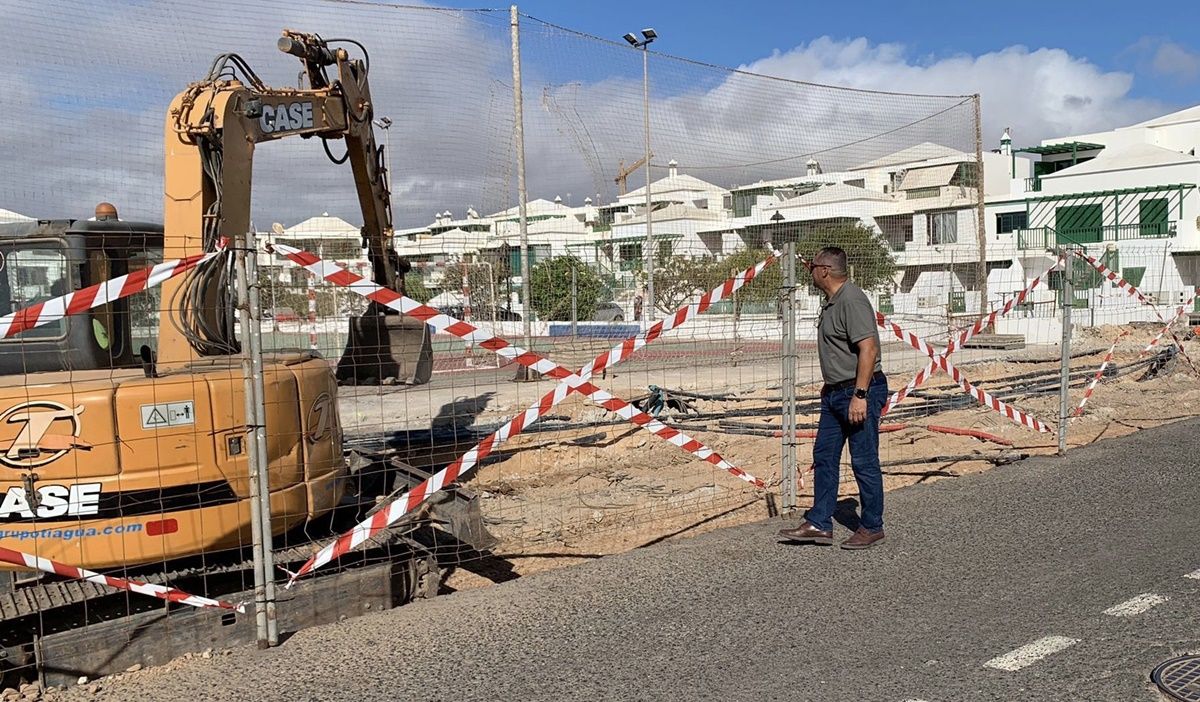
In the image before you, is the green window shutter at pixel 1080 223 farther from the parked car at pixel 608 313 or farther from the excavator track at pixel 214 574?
the excavator track at pixel 214 574

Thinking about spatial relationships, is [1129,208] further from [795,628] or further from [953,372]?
[795,628]

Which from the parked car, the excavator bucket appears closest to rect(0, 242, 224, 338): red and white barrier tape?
the excavator bucket

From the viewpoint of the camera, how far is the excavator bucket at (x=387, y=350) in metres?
8.16

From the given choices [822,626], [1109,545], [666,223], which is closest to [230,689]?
[822,626]

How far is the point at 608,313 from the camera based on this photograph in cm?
2005

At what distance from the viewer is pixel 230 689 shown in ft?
14.5

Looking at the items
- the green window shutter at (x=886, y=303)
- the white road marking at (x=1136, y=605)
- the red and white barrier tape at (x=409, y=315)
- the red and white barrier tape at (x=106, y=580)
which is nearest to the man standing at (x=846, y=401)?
the red and white barrier tape at (x=409, y=315)

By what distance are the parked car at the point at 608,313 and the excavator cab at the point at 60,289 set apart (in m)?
12.3

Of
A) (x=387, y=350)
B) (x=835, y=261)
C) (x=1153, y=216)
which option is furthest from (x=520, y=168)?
(x=1153, y=216)

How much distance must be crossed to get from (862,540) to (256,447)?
3.83 m

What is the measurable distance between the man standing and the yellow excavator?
3.14 meters

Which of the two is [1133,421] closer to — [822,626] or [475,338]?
[822,626]

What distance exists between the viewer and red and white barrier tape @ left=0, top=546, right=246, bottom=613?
4.39m

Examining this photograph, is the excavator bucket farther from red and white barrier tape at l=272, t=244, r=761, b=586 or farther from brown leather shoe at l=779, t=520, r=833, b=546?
brown leather shoe at l=779, t=520, r=833, b=546
